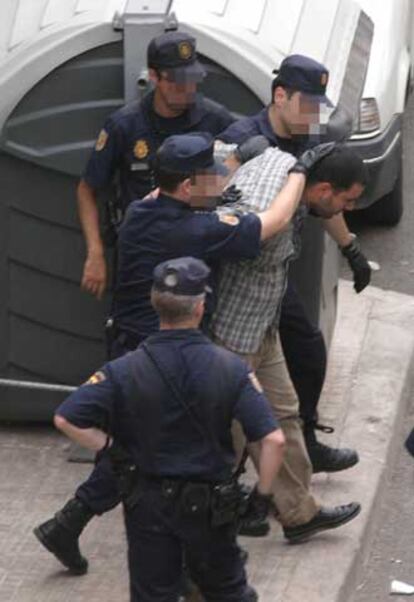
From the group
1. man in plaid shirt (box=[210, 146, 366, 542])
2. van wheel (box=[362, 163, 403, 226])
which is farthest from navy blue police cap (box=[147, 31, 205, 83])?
van wheel (box=[362, 163, 403, 226])

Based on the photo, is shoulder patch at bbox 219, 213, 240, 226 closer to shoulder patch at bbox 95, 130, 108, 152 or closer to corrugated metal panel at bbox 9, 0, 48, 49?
shoulder patch at bbox 95, 130, 108, 152

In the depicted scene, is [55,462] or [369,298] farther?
[369,298]

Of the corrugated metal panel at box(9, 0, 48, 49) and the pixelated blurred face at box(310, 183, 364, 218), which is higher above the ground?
the corrugated metal panel at box(9, 0, 48, 49)

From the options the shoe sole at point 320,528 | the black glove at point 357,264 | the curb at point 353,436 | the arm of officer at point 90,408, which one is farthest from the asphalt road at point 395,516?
the arm of officer at point 90,408

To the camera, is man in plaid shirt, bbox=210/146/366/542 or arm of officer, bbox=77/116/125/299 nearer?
man in plaid shirt, bbox=210/146/366/542

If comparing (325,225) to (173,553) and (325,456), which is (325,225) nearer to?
(325,456)

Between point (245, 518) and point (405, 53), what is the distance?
6.07m

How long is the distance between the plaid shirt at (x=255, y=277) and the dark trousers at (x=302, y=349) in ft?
1.73

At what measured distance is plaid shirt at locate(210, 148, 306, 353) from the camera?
6.23 meters

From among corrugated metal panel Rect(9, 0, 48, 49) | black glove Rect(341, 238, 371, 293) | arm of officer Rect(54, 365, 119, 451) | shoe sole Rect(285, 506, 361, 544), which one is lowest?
shoe sole Rect(285, 506, 361, 544)

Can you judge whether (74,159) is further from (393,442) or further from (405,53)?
(405,53)

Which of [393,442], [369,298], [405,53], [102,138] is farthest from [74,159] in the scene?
[405,53]

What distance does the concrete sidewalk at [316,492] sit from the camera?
6512mm

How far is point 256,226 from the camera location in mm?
5961
